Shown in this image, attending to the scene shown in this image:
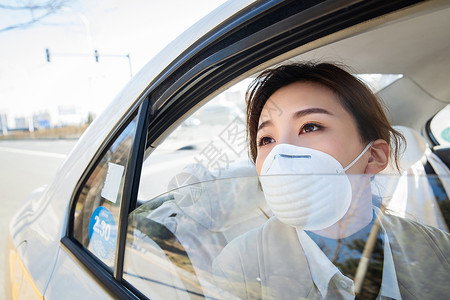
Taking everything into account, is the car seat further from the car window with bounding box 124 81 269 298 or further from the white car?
the car window with bounding box 124 81 269 298

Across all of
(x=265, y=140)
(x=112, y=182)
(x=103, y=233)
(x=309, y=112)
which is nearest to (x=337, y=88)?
(x=309, y=112)

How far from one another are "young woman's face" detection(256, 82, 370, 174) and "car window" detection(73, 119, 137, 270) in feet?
1.70

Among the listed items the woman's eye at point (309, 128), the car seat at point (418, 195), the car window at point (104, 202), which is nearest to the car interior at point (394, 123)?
the car seat at point (418, 195)

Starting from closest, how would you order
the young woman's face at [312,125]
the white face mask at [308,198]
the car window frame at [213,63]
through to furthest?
the white face mask at [308,198] < the car window frame at [213,63] < the young woman's face at [312,125]

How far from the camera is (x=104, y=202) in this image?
51.9 inches

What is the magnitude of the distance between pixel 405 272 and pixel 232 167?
104cm

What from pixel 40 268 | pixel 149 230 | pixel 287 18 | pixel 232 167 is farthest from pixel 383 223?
pixel 40 268

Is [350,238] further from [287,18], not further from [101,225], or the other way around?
[101,225]

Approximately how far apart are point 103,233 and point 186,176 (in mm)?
394

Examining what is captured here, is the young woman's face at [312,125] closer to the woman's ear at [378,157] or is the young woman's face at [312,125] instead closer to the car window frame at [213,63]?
the woman's ear at [378,157]

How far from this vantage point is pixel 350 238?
2.35ft

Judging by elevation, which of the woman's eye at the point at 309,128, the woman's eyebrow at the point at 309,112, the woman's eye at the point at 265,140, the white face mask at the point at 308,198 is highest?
the woman's eyebrow at the point at 309,112

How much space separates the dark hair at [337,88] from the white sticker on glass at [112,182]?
2.17ft

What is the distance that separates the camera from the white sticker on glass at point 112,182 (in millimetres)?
1220
